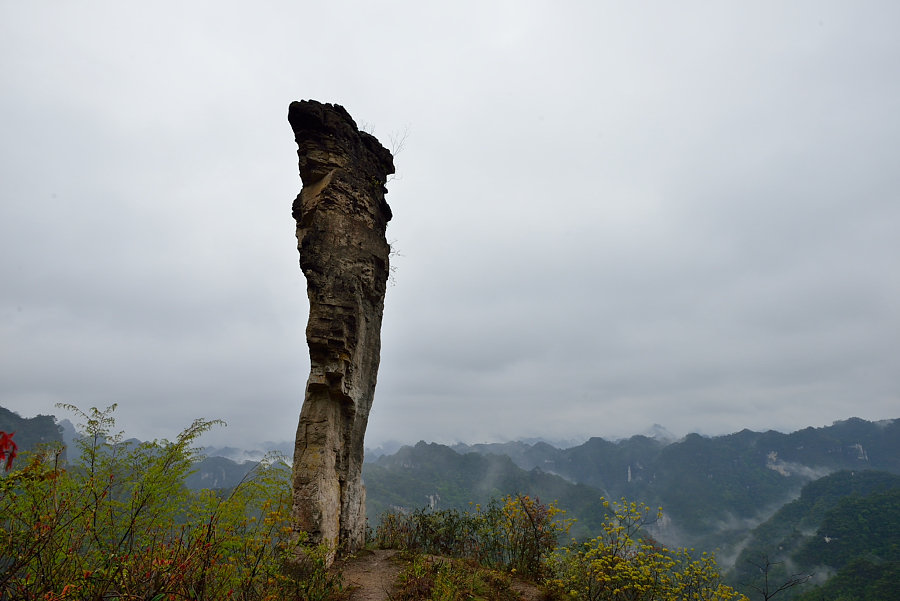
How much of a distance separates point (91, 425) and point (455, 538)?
920 cm

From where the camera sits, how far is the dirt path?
25.2ft

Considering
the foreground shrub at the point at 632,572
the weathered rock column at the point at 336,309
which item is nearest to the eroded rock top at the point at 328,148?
the weathered rock column at the point at 336,309

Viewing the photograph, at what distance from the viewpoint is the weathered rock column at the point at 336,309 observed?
963cm

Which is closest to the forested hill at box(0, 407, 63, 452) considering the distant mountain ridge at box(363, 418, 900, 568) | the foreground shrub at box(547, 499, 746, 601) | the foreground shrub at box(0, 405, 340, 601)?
the distant mountain ridge at box(363, 418, 900, 568)

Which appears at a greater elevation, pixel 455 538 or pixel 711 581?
pixel 711 581

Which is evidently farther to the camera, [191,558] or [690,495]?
[690,495]

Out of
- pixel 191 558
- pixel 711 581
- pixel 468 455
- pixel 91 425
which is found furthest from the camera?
pixel 468 455

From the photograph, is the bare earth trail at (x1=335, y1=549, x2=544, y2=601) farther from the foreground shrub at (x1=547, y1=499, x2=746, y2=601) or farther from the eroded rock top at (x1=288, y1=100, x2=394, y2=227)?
the eroded rock top at (x1=288, y1=100, x2=394, y2=227)

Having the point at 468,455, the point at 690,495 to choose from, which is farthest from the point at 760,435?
the point at 468,455

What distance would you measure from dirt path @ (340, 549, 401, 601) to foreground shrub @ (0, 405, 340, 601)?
73cm

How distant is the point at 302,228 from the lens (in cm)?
1181

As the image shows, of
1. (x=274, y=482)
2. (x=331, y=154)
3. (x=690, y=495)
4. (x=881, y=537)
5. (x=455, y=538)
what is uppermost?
(x=331, y=154)

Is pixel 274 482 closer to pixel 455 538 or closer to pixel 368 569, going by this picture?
pixel 368 569

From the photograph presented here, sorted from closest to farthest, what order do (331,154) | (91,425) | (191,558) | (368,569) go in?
(191,558) → (91,425) → (368,569) → (331,154)
